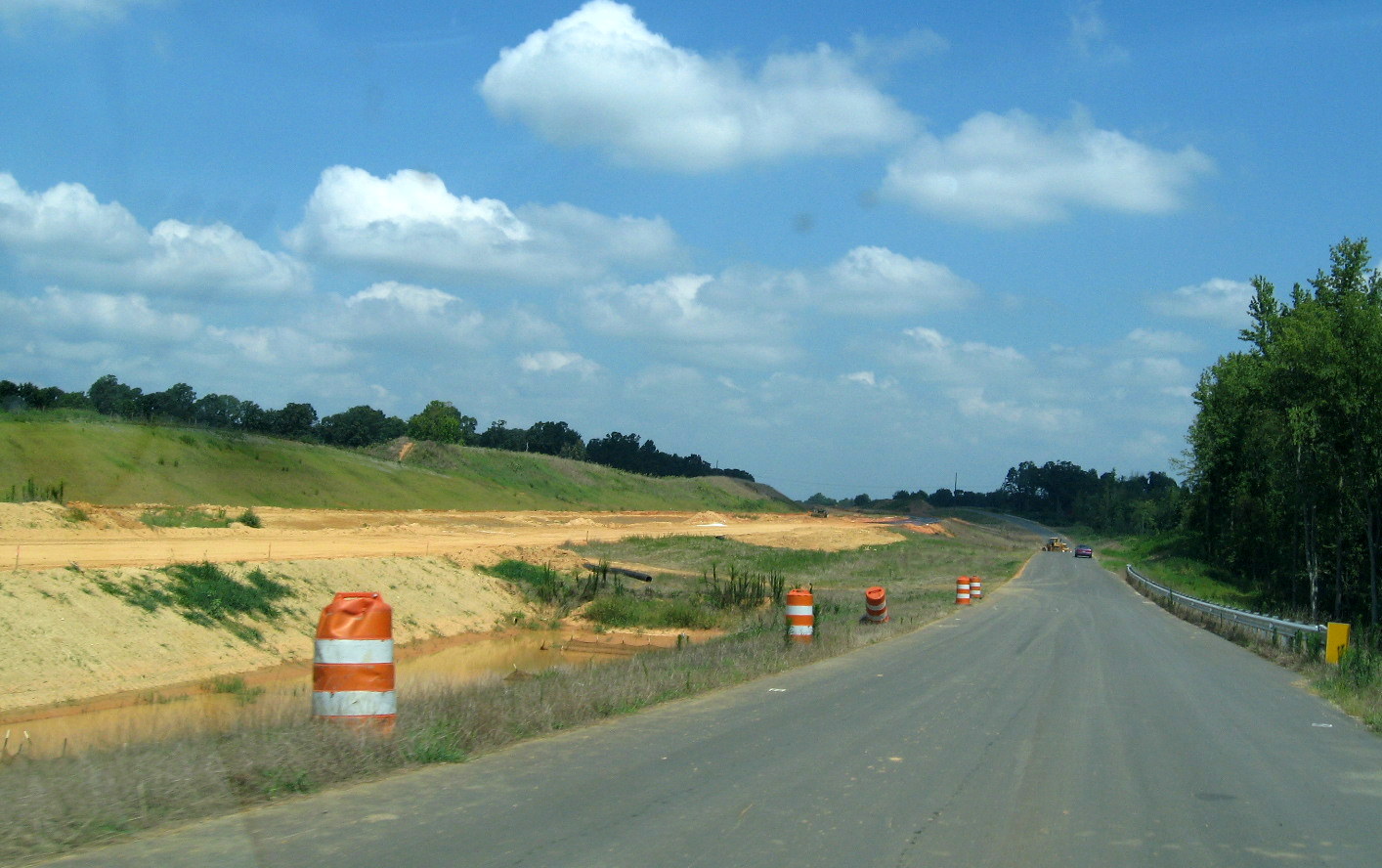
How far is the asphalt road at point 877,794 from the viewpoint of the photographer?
6.34m

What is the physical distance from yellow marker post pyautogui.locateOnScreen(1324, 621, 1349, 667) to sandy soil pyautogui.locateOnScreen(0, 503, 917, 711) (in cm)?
2026

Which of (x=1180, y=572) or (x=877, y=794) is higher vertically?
(x=877, y=794)

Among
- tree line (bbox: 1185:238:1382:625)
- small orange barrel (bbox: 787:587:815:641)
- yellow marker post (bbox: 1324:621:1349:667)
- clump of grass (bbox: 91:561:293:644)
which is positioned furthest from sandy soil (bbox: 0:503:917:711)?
tree line (bbox: 1185:238:1382:625)

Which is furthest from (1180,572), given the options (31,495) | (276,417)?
(276,417)

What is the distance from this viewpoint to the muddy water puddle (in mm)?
10008

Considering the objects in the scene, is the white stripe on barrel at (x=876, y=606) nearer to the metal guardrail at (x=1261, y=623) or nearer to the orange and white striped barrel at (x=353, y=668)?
the metal guardrail at (x=1261, y=623)

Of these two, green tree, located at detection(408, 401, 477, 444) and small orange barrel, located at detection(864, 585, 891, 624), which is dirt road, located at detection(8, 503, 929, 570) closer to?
small orange barrel, located at detection(864, 585, 891, 624)

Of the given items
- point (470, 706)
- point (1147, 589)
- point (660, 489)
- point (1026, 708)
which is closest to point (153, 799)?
point (470, 706)

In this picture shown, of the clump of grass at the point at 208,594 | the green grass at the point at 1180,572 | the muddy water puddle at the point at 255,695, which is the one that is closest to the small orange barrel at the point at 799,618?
the muddy water puddle at the point at 255,695

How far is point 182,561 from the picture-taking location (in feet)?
83.5

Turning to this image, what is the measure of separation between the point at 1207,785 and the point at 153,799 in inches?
308

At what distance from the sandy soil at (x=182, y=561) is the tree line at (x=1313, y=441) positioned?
31360 mm

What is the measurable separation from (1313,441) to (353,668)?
155 feet

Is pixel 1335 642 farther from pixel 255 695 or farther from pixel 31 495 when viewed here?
pixel 31 495
